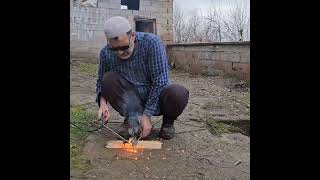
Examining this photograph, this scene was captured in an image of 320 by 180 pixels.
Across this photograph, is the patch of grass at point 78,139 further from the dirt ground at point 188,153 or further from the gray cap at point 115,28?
the gray cap at point 115,28

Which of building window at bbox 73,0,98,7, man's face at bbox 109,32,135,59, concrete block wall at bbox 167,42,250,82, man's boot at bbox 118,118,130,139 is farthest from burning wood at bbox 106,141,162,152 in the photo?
building window at bbox 73,0,98,7

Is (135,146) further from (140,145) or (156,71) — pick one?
(156,71)

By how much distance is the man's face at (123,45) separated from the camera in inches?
113

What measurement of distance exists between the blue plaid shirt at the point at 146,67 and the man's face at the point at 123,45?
63mm

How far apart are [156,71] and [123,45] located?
0.36 meters

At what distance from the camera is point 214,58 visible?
1020cm

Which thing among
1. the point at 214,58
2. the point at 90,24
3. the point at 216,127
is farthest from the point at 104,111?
the point at 90,24
